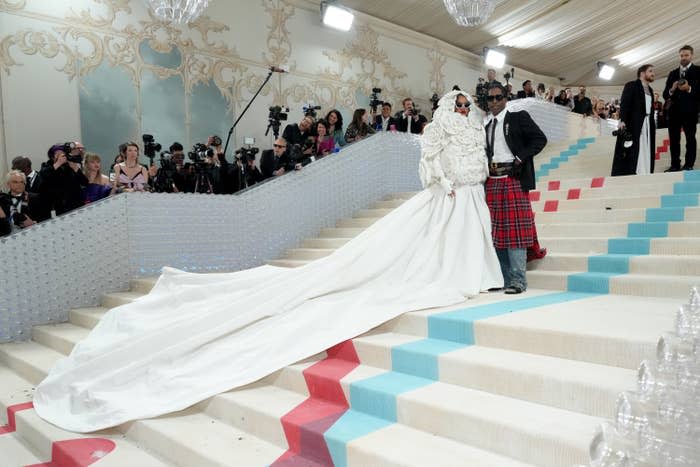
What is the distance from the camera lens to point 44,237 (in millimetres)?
4277

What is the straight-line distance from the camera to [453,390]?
7.19ft

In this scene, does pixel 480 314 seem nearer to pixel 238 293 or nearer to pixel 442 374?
pixel 442 374

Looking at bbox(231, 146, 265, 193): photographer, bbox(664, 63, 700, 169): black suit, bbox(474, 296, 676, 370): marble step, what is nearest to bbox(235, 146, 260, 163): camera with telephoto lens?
bbox(231, 146, 265, 193): photographer

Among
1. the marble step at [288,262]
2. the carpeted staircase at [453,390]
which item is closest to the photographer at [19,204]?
the carpeted staircase at [453,390]

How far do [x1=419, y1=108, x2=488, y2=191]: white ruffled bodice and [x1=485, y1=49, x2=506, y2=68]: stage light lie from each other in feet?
28.6

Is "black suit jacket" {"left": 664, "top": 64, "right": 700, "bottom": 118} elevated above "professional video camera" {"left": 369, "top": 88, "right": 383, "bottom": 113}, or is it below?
below

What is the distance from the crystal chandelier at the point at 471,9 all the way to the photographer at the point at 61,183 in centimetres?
376

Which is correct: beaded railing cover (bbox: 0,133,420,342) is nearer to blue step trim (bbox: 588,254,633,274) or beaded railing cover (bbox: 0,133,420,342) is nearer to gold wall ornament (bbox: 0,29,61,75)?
gold wall ornament (bbox: 0,29,61,75)

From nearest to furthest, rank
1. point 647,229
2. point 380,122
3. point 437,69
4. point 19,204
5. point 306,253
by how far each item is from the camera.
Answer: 1. point 647,229
2. point 19,204
3. point 306,253
4. point 380,122
5. point 437,69

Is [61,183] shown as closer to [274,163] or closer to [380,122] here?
[274,163]

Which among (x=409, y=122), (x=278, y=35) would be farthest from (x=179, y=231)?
(x=278, y=35)

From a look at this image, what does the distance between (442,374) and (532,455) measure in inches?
25.4

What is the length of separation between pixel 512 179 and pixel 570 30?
8.92 metres

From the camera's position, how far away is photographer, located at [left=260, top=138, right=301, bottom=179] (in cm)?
577
